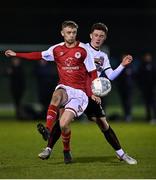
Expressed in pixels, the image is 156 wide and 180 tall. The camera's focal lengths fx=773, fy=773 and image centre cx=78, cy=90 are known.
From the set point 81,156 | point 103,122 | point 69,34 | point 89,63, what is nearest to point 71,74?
point 89,63

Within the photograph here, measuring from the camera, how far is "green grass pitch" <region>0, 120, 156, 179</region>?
9.91 meters

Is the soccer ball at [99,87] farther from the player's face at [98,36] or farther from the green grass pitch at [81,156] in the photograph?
the green grass pitch at [81,156]

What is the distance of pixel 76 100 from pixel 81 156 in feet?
5.42

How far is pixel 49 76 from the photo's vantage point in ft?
76.9

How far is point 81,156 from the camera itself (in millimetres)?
12352

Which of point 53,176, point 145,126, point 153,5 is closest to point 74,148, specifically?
point 53,176

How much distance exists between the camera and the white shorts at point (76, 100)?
10938 mm

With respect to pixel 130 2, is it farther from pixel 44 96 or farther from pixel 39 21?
pixel 44 96

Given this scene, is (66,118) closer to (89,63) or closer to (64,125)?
(64,125)

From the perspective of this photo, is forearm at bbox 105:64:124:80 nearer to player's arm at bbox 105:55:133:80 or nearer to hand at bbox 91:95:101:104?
player's arm at bbox 105:55:133:80

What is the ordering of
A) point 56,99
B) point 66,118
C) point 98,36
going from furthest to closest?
1. point 98,36
2. point 56,99
3. point 66,118

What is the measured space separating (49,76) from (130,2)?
5.94 metres

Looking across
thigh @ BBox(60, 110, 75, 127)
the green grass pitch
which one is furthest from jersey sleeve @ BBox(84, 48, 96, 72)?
the green grass pitch

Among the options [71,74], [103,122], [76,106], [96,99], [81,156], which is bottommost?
[81,156]
